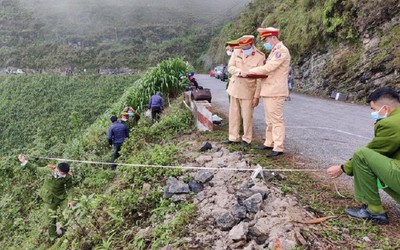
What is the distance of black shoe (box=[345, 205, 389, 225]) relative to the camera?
3.16m

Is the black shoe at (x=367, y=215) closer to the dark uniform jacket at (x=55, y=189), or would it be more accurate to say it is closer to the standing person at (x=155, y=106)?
the dark uniform jacket at (x=55, y=189)

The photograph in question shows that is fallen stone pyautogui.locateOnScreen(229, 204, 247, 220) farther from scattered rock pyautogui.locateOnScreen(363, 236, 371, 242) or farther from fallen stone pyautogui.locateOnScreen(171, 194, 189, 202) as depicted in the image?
scattered rock pyautogui.locateOnScreen(363, 236, 371, 242)

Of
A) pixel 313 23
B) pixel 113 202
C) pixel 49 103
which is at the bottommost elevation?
pixel 49 103

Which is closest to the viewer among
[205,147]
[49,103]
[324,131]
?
[205,147]

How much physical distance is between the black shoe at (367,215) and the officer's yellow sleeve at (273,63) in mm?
2099

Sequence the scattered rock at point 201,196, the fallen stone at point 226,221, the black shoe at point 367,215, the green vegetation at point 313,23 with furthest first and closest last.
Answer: the green vegetation at point 313,23 → the scattered rock at point 201,196 → the fallen stone at point 226,221 → the black shoe at point 367,215

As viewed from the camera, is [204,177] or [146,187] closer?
[204,177]

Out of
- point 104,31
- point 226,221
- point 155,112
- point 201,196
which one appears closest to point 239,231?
point 226,221

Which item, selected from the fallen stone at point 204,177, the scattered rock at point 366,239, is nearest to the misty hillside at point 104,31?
the fallen stone at point 204,177

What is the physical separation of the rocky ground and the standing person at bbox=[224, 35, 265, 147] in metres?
1.04

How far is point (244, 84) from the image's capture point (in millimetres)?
5195

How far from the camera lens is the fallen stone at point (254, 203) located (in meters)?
3.41

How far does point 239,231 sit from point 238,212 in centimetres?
30

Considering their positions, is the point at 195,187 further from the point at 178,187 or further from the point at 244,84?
the point at 244,84
